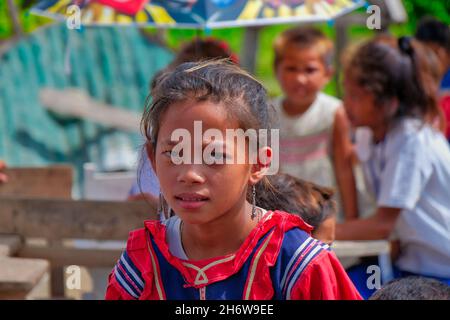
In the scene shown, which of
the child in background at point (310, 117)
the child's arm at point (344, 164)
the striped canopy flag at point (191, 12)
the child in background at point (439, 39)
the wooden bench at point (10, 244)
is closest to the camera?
the wooden bench at point (10, 244)

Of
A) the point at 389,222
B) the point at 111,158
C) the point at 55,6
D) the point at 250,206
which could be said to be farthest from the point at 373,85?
the point at 111,158

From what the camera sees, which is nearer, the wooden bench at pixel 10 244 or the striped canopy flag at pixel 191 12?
the wooden bench at pixel 10 244

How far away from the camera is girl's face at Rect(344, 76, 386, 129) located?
141 inches

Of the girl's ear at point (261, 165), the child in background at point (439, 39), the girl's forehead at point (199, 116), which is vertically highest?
the child in background at point (439, 39)

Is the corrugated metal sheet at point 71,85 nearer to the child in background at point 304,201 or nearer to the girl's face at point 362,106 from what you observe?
the girl's face at point 362,106

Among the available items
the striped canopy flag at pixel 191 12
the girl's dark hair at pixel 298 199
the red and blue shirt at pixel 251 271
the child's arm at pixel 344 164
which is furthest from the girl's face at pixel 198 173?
the child's arm at pixel 344 164

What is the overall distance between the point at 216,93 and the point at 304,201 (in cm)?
68

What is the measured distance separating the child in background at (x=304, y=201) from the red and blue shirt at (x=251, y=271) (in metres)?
→ 0.34

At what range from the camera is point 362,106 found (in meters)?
3.62

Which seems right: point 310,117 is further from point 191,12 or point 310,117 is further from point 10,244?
point 10,244

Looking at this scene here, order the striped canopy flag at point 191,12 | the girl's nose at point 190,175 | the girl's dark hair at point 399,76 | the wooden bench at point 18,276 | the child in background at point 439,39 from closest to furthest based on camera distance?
the girl's nose at point 190,175 < the wooden bench at point 18,276 < the girl's dark hair at point 399,76 < the striped canopy flag at point 191,12 < the child in background at point 439,39

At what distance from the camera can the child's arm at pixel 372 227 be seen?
11.1 feet

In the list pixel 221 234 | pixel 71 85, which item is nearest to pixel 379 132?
pixel 221 234
